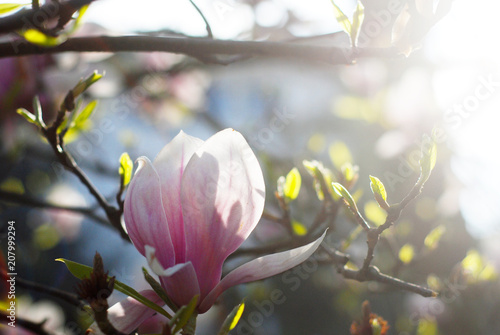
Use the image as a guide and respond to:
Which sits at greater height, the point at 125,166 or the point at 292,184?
the point at 125,166

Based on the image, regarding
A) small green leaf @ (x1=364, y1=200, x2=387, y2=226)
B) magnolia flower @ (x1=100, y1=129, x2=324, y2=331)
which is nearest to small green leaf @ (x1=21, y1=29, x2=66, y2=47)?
magnolia flower @ (x1=100, y1=129, x2=324, y2=331)

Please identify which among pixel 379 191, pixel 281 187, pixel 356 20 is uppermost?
pixel 356 20

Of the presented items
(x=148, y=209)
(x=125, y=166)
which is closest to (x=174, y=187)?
(x=148, y=209)

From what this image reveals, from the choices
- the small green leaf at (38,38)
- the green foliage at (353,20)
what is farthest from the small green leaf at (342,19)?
the small green leaf at (38,38)

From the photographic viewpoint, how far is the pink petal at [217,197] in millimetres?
423

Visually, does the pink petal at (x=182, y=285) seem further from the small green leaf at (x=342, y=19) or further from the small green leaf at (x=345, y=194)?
the small green leaf at (x=342, y=19)

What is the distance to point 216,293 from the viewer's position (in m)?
0.43

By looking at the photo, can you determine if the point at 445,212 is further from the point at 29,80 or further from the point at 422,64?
the point at 29,80

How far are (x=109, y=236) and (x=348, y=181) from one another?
2106mm

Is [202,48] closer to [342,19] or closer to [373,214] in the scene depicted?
[342,19]

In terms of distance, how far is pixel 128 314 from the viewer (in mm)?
438

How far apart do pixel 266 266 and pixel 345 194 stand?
119 mm

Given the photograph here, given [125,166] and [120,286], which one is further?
[125,166]

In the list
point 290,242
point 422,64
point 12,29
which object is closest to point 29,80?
point 12,29
